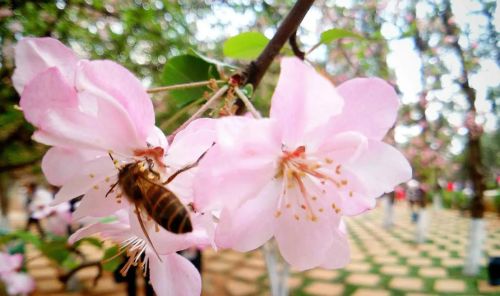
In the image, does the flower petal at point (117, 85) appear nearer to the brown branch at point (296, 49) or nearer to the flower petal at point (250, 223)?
the flower petal at point (250, 223)

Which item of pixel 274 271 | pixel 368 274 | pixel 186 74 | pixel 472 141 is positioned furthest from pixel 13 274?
pixel 472 141

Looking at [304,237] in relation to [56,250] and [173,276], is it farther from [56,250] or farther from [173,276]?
[56,250]

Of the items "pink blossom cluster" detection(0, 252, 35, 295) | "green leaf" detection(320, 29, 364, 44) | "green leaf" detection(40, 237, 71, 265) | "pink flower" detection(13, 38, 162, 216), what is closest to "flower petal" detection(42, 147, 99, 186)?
"pink flower" detection(13, 38, 162, 216)

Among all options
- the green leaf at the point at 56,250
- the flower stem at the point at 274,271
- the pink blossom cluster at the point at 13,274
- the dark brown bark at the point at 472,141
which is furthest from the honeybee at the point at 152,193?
the dark brown bark at the point at 472,141

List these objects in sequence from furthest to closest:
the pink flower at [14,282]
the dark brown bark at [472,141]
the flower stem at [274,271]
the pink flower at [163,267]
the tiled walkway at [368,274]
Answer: the dark brown bark at [472,141] → the tiled walkway at [368,274] → the flower stem at [274,271] → the pink flower at [14,282] → the pink flower at [163,267]

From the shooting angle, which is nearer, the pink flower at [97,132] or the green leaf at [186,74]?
the pink flower at [97,132]

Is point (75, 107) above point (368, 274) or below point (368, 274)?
above

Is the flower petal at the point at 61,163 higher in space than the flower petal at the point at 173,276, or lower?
higher
